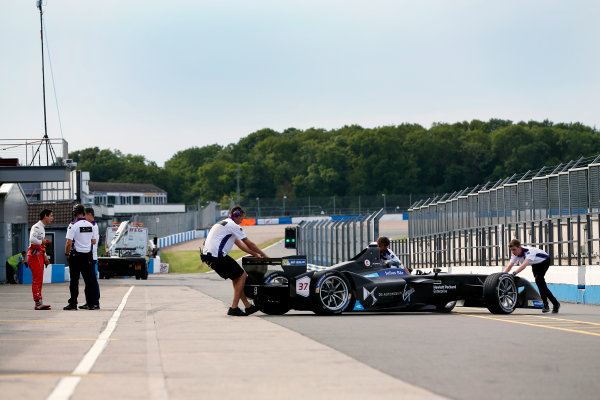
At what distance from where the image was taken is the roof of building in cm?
15944

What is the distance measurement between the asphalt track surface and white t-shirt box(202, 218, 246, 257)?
1.04 m

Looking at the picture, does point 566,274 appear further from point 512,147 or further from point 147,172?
point 147,172

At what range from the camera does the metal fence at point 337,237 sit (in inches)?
1372

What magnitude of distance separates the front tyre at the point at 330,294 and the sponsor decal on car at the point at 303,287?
3.0 inches

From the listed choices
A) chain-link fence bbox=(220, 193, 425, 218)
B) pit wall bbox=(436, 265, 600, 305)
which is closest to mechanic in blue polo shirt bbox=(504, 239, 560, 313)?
pit wall bbox=(436, 265, 600, 305)

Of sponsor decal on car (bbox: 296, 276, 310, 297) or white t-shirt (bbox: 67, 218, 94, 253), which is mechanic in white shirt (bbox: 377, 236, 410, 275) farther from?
white t-shirt (bbox: 67, 218, 94, 253)

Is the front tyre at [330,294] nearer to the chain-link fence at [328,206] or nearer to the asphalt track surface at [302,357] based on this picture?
the asphalt track surface at [302,357]

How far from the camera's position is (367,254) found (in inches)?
591

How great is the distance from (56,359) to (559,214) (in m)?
17.1

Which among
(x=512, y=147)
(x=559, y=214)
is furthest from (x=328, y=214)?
(x=559, y=214)

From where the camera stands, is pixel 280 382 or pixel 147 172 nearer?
pixel 280 382

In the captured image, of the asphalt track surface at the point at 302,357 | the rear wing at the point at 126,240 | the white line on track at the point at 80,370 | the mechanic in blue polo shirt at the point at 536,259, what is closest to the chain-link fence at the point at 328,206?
the rear wing at the point at 126,240

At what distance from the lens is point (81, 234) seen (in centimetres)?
1617

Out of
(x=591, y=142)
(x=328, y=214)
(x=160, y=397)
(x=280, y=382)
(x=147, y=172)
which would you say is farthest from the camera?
(x=147, y=172)
